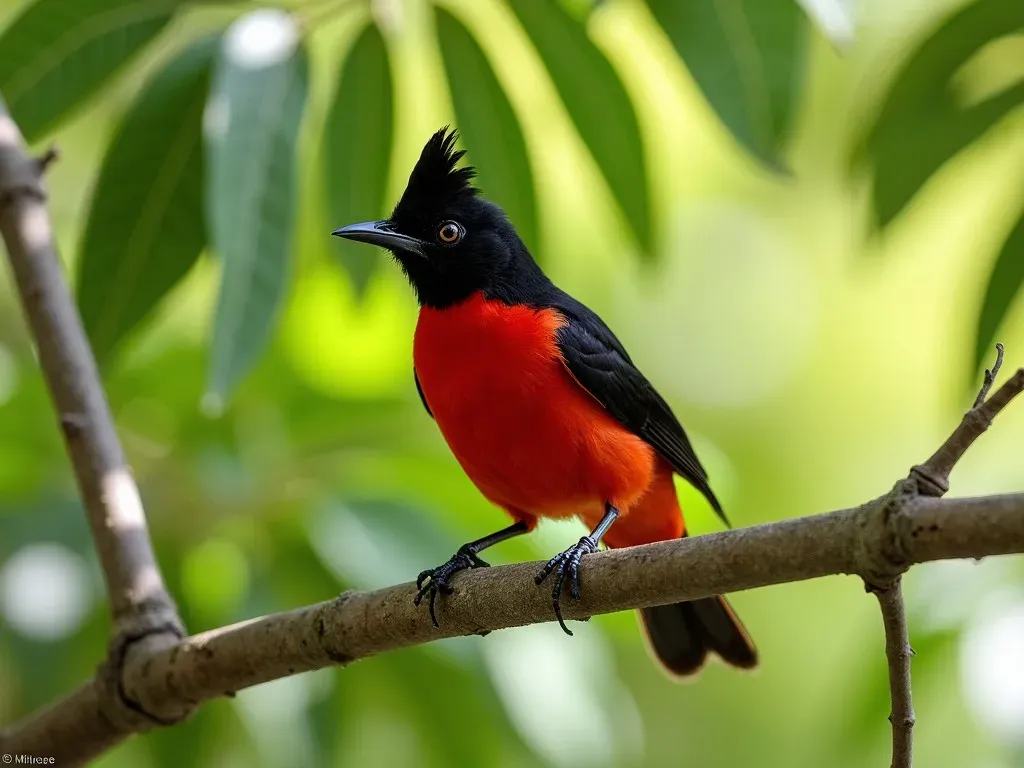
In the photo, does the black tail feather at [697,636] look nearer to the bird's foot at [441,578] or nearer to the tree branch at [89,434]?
the bird's foot at [441,578]

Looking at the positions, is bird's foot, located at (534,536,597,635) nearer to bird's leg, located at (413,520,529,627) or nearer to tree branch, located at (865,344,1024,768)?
bird's leg, located at (413,520,529,627)

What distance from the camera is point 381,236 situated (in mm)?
4430

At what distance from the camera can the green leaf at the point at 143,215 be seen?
14.1 ft

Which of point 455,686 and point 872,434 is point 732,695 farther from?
point 455,686

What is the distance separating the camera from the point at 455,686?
518 cm

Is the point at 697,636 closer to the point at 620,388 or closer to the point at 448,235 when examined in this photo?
the point at 620,388

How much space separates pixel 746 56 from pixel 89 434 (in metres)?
2.41

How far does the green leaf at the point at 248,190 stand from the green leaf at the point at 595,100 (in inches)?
33.3

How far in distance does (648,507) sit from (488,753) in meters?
1.35

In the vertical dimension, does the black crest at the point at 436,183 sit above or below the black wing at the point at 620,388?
above

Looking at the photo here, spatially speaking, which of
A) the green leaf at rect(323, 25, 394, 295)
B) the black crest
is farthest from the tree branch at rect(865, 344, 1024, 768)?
the black crest

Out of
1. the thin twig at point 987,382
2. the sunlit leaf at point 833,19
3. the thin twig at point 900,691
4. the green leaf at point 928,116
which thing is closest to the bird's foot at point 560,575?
the thin twig at point 900,691

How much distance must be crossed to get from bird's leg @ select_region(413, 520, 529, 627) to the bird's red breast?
0.15m

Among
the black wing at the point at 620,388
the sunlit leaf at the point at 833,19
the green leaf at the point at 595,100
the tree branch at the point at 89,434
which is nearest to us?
the sunlit leaf at the point at 833,19
